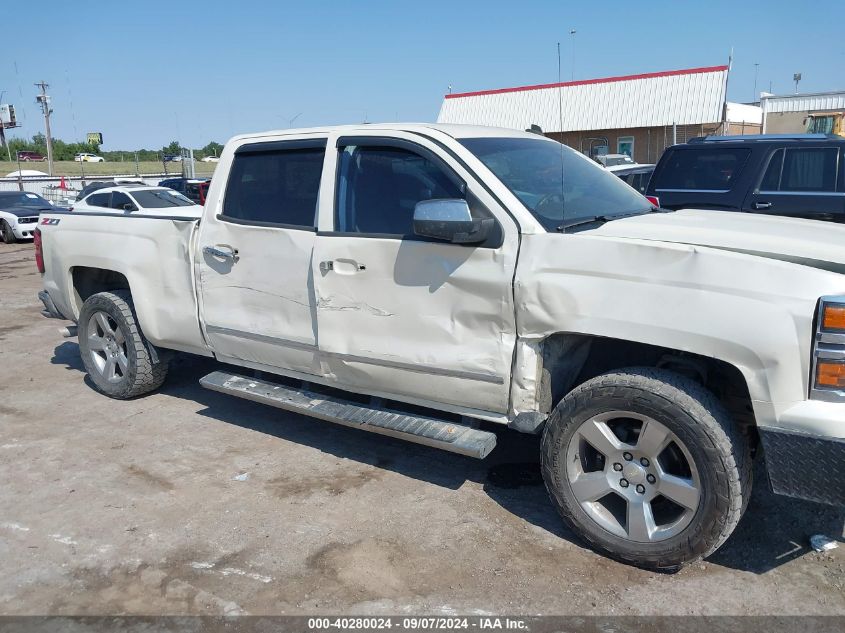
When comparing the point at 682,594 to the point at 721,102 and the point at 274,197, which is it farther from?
the point at 721,102

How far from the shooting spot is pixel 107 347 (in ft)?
19.0

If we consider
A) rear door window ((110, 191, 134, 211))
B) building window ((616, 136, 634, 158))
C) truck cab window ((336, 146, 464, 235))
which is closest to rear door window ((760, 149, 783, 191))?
truck cab window ((336, 146, 464, 235))

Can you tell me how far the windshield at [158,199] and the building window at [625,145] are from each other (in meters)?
20.2

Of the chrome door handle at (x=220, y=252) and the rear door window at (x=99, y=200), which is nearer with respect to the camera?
the chrome door handle at (x=220, y=252)

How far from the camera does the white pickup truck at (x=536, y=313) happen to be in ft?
9.39

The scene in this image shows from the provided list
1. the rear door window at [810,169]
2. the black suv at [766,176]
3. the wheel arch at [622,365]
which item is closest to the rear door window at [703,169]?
the black suv at [766,176]

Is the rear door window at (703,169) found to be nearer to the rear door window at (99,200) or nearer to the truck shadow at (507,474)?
A: the truck shadow at (507,474)

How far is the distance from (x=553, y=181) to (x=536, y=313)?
1.00 m

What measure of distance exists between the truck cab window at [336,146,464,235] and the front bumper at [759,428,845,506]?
1.95 metres

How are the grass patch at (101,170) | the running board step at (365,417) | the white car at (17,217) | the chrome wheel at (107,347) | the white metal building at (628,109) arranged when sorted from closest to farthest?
1. the running board step at (365,417)
2. the chrome wheel at (107,347)
3. the white car at (17,217)
4. the white metal building at (628,109)
5. the grass patch at (101,170)

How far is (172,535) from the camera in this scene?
3.69m

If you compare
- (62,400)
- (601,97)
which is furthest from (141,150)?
(62,400)

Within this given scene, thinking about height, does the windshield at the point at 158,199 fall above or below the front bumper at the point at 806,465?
above

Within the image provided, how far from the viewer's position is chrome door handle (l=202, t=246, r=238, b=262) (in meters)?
4.57
